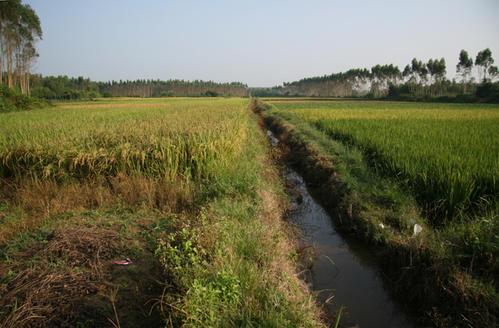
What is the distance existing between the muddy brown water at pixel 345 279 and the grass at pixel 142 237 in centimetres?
50

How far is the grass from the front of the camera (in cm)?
240

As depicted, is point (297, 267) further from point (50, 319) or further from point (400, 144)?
point (400, 144)

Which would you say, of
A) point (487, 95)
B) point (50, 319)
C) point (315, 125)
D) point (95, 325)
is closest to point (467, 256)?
point (95, 325)

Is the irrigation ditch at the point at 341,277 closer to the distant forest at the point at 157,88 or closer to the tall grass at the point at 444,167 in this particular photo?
the tall grass at the point at 444,167

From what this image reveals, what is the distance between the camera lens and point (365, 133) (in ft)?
32.7

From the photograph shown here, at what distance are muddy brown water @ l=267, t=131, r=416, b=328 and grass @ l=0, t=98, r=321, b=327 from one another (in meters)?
0.50

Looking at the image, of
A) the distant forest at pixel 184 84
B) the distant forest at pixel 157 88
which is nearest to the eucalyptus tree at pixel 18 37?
the distant forest at pixel 184 84

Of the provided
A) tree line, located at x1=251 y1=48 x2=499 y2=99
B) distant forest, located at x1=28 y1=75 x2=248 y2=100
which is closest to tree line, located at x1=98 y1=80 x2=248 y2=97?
distant forest, located at x1=28 y1=75 x2=248 y2=100

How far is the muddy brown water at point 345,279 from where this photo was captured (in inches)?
126

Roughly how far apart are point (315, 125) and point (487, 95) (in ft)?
127

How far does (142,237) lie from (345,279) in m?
2.76

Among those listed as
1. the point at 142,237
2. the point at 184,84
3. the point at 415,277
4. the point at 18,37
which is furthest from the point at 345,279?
the point at 184,84

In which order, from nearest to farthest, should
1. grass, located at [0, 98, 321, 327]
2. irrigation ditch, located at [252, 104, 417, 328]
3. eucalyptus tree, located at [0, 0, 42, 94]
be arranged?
grass, located at [0, 98, 321, 327]
irrigation ditch, located at [252, 104, 417, 328]
eucalyptus tree, located at [0, 0, 42, 94]

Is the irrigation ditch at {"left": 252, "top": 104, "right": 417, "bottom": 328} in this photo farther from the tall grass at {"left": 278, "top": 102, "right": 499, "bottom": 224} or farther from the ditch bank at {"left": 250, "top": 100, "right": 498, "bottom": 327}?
the tall grass at {"left": 278, "top": 102, "right": 499, "bottom": 224}
